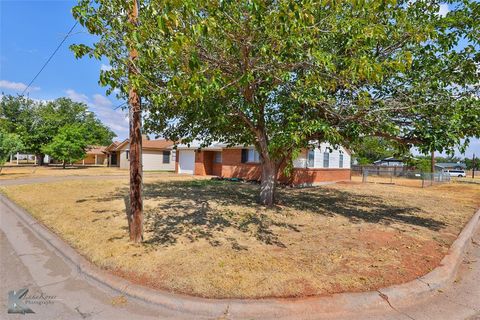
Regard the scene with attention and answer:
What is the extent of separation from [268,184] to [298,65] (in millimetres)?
5569

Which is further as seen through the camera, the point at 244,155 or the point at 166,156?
the point at 166,156

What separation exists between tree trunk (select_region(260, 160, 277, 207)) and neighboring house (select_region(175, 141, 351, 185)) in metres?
6.64

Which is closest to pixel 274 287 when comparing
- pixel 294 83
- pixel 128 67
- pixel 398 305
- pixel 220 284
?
pixel 220 284

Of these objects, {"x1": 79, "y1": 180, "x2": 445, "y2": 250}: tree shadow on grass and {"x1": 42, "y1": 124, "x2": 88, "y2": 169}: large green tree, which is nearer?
{"x1": 79, "y1": 180, "x2": 445, "y2": 250}: tree shadow on grass

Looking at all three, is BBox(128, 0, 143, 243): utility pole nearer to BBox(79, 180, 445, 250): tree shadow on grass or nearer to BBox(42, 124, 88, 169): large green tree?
BBox(79, 180, 445, 250): tree shadow on grass

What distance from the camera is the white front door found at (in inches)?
1047

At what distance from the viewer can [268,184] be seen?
10.3 meters

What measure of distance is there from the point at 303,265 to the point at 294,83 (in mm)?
4345

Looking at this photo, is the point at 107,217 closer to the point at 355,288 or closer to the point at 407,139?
the point at 355,288

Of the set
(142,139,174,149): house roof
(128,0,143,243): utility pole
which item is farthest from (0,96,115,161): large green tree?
(128,0,143,243): utility pole

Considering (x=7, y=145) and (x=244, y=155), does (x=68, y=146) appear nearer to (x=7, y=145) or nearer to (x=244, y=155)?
(x=7, y=145)

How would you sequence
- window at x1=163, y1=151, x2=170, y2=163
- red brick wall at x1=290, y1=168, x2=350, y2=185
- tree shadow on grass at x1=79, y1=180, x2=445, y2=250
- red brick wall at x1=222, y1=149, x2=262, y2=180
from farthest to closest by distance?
window at x1=163, y1=151, x2=170, y2=163, red brick wall at x1=222, y1=149, x2=262, y2=180, red brick wall at x1=290, y1=168, x2=350, y2=185, tree shadow on grass at x1=79, y1=180, x2=445, y2=250

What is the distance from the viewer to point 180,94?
443 centimetres

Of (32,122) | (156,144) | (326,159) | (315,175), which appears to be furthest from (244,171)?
(32,122)
